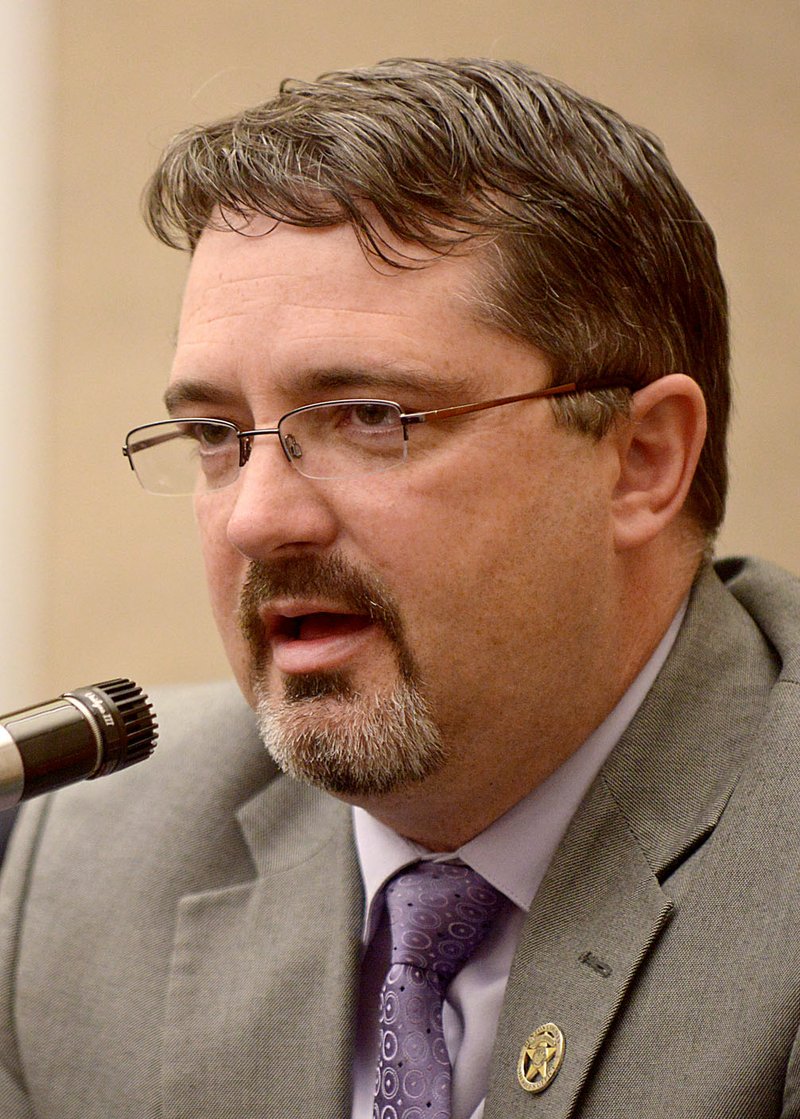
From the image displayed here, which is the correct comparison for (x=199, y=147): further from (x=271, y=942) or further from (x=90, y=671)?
(x=90, y=671)

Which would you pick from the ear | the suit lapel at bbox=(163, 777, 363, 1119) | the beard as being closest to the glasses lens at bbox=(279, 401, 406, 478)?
the beard

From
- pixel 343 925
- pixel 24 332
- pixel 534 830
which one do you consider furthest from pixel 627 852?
pixel 24 332

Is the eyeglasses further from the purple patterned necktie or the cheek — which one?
the purple patterned necktie

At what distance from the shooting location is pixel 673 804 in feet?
4.39

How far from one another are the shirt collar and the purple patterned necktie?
0.07ft

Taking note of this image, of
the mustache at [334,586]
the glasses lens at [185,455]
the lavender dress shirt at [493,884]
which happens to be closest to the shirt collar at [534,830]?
the lavender dress shirt at [493,884]

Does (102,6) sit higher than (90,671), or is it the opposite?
(102,6)

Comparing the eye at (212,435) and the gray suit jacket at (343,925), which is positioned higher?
the eye at (212,435)

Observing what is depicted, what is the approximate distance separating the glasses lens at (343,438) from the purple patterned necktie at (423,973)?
491 millimetres

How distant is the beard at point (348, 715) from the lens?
51.3 inches

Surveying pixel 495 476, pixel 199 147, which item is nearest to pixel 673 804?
pixel 495 476

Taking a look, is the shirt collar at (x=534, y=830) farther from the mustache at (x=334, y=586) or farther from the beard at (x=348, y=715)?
the mustache at (x=334, y=586)

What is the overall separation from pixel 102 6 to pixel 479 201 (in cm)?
154

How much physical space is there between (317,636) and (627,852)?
16.1 inches
